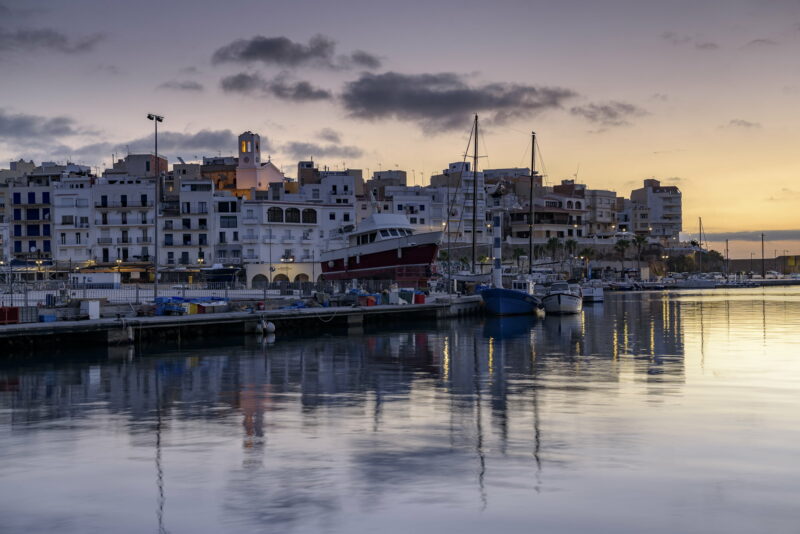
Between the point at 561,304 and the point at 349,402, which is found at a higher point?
the point at 561,304

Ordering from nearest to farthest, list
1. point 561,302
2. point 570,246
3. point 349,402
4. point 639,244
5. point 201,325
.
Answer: point 349,402 → point 201,325 → point 561,302 → point 570,246 → point 639,244

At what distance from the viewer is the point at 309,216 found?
3871 inches

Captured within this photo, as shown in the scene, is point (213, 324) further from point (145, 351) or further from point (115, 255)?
point (115, 255)

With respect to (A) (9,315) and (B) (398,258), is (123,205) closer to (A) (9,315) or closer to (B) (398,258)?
(B) (398,258)

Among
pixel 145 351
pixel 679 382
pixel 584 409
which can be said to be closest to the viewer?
pixel 584 409

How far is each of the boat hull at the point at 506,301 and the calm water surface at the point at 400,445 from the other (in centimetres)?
2754

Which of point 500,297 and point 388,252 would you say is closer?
point 500,297

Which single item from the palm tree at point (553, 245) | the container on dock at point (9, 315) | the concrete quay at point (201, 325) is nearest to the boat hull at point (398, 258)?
the concrete quay at point (201, 325)

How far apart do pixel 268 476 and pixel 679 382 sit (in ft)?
52.5

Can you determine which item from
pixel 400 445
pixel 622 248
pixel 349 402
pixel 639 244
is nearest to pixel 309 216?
pixel 622 248

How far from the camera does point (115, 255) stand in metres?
95.6

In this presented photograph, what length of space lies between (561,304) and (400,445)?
162ft

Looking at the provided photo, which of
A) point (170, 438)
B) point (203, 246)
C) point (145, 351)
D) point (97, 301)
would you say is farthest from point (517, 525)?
point (203, 246)

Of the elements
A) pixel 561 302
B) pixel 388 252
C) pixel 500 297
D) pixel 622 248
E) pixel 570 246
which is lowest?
pixel 561 302
